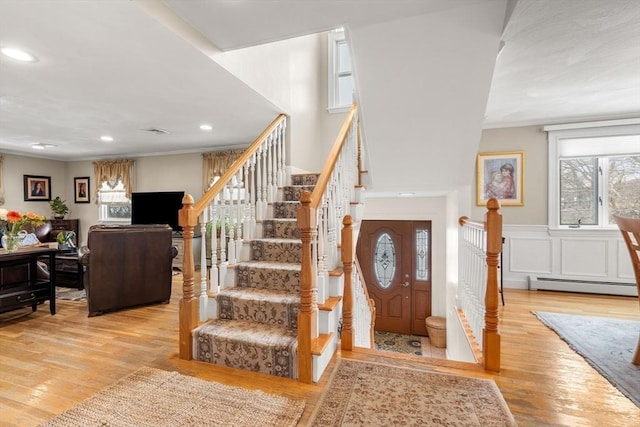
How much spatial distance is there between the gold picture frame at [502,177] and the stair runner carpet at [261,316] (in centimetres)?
342

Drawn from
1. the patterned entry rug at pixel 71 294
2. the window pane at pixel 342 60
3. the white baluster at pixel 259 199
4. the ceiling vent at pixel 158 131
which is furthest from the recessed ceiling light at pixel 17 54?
the window pane at pixel 342 60

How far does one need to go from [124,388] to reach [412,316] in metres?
4.43

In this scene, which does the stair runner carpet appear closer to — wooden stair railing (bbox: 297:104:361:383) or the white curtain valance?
wooden stair railing (bbox: 297:104:361:383)

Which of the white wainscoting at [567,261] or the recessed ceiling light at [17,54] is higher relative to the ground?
the recessed ceiling light at [17,54]

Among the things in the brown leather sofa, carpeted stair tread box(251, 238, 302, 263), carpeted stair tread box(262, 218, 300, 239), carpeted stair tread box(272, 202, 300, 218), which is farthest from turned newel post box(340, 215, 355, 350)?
the brown leather sofa

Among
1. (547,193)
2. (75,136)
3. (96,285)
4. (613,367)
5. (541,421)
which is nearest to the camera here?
(541,421)

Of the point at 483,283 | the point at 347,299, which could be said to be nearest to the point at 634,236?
the point at 483,283

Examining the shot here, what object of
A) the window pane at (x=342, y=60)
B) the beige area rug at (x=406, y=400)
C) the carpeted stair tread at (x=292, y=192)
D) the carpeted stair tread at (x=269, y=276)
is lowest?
the beige area rug at (x=406, y=400)

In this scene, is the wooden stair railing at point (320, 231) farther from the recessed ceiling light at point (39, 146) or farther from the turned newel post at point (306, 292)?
the recessed ceiling light at point (39, 146)

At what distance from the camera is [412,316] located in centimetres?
518

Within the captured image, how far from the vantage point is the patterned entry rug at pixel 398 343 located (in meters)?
4.75

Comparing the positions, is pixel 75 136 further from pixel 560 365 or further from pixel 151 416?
pixel 560 365

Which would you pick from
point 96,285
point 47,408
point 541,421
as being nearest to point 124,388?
point 47,408

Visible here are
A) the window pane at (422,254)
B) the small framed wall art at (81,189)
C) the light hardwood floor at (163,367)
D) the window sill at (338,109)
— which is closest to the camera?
the light hardwood floor at (163,367)
